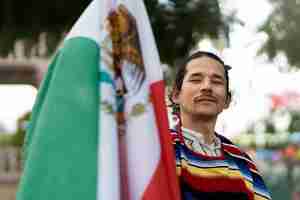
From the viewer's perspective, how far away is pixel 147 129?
5.68ft

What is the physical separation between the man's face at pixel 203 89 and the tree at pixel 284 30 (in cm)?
334

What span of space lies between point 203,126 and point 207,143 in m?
0.05

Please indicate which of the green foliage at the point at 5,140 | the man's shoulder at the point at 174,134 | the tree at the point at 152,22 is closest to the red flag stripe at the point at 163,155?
the man's shoulder at the point at 174,134

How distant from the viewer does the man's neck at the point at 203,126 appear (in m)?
2.08

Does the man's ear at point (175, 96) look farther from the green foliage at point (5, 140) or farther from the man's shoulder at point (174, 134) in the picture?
the green foliage at point (5, 140)

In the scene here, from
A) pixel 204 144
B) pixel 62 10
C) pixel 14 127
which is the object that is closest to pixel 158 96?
pixel 204 144

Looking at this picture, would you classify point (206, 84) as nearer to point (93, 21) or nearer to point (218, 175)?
point (218, 175)

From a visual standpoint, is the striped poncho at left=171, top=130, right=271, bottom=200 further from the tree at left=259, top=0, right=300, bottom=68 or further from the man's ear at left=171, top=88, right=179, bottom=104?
the tree at left=259, top=0, right=300, bottom=68

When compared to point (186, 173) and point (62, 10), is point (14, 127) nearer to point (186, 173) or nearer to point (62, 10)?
point (62, 10)

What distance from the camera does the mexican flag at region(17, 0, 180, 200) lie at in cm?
166

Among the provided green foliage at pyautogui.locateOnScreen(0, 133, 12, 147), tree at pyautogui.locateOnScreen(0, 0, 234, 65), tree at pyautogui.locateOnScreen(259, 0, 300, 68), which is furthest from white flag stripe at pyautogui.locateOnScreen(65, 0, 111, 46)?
green foliage at pyautogui.locateOnScreen(0, 133, 12, 147)

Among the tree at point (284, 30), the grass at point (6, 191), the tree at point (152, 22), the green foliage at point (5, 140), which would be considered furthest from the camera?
the green foliage at point (5, 140)

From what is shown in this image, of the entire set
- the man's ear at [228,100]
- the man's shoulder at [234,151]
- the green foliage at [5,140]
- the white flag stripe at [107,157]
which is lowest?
the white flag stripe at [107,157]

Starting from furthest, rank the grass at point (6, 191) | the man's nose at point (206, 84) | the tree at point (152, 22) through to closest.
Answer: the grass at point (6, 191) → the tree at point (152, 22) → the man's nose at point (206, 84)
